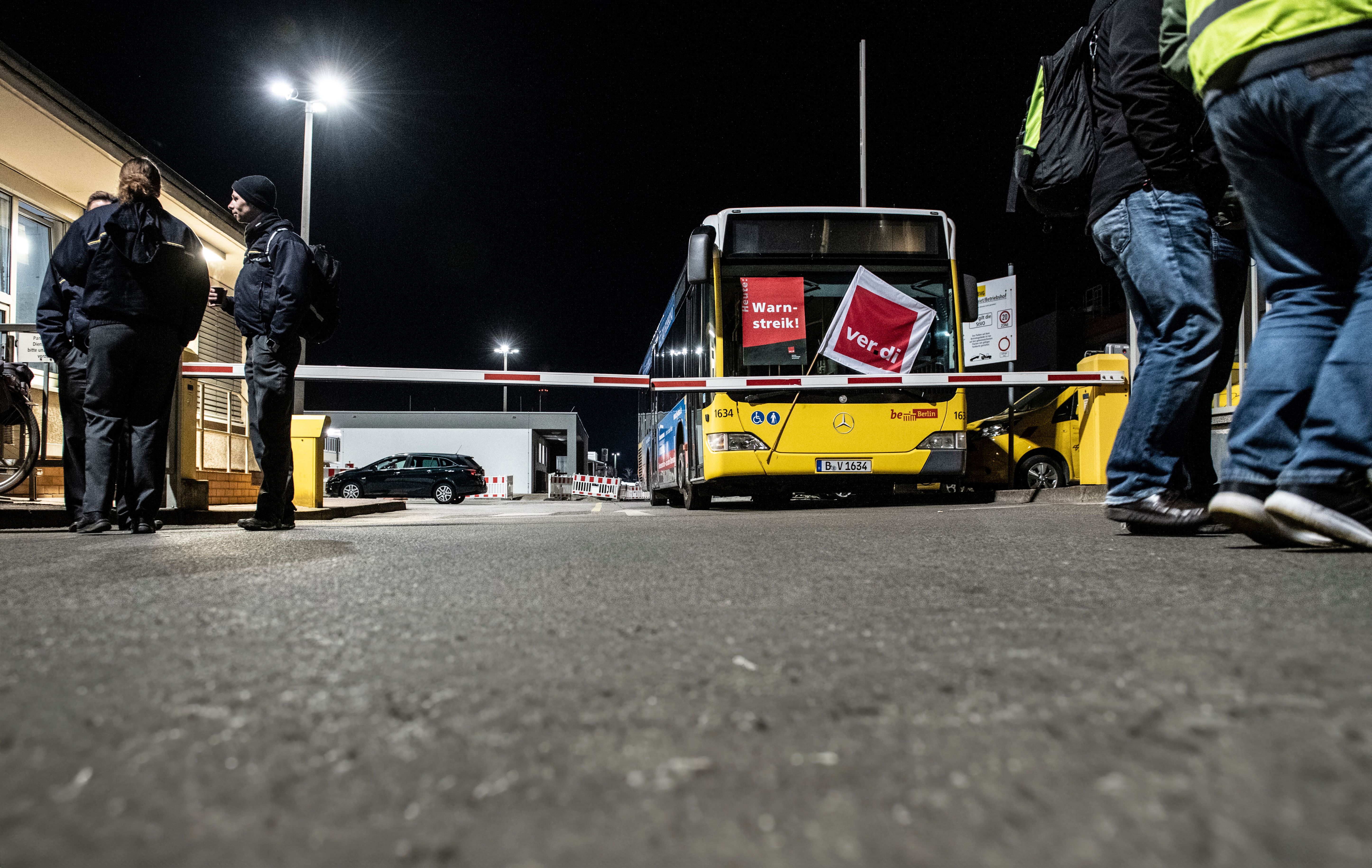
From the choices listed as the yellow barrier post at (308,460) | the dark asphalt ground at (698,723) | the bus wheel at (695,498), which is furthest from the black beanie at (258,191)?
the bus wheel at (695,498)

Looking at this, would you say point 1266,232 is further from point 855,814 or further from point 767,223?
point 767,223

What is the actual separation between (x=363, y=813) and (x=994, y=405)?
31.4 m

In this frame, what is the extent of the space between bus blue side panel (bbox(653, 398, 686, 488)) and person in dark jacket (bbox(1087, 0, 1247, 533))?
23.1 feet

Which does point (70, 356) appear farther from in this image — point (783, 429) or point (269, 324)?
point (783, 429)

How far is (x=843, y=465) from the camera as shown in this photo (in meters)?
8.85

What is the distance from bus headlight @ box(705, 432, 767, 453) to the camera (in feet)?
28.9

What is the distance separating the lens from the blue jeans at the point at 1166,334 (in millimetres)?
3271

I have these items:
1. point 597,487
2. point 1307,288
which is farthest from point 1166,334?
point 597,487

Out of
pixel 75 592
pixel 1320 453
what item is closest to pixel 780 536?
pixel 1320 453

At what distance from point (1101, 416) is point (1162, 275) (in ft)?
21.7

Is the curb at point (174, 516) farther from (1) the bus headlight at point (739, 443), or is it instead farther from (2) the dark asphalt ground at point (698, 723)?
(2) the dark asphalt ground at point (698, 723)

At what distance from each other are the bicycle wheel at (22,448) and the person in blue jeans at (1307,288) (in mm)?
7566

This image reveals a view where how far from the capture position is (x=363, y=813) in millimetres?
743

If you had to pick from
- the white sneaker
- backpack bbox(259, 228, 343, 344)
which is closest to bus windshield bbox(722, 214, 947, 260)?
backpack bbox(259, 228, 343, 344)
